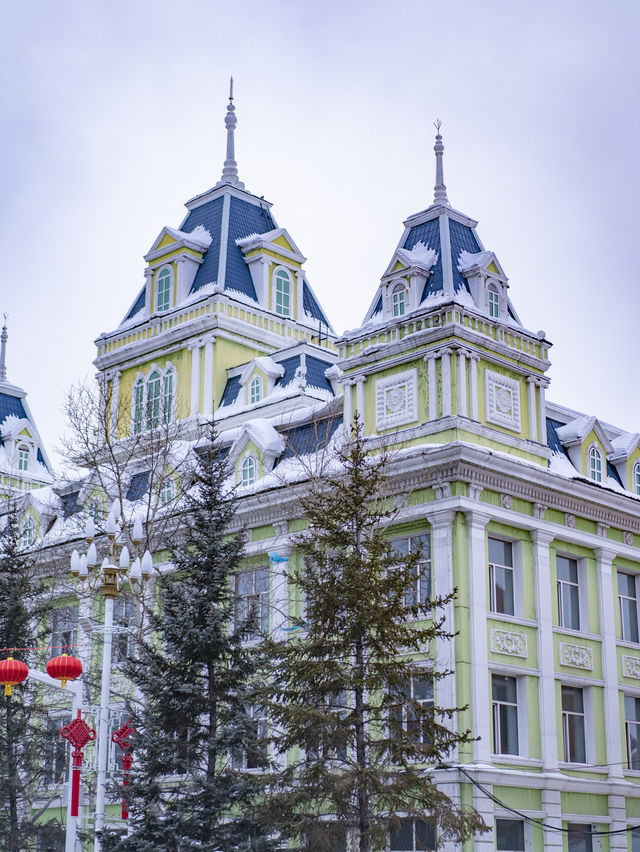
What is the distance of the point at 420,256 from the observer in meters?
31.6

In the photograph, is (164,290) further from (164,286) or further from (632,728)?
(632,728)

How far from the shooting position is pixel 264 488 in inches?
1248

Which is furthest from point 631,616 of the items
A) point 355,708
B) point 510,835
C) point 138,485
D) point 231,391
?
point 355,708

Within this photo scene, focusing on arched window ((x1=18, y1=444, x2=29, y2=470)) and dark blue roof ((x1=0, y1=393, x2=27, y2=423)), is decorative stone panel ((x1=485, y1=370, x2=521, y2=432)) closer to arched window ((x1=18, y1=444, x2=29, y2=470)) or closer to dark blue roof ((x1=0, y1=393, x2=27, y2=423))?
arched window ((x1=18, y1=444, x2=29, y2=470))

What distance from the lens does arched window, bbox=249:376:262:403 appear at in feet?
123

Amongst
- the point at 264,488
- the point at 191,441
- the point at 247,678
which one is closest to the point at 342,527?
the point at 247,678

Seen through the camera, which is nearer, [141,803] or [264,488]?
[141,803]

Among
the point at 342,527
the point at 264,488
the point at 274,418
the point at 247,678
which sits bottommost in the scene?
the point at 247,678

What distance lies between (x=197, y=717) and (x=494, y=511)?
912 cm

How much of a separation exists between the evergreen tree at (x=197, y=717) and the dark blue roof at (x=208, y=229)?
59.8 feet

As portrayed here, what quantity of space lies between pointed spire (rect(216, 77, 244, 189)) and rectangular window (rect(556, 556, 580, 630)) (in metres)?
18.6

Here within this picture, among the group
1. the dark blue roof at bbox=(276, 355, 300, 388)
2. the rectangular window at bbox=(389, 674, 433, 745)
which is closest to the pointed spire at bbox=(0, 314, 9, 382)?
the dark blue roof at bbox=(276, 355, 300, 388)

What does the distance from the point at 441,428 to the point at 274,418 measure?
24.3 ft

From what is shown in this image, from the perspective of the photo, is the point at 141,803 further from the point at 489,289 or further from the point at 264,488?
the point at 489,289
